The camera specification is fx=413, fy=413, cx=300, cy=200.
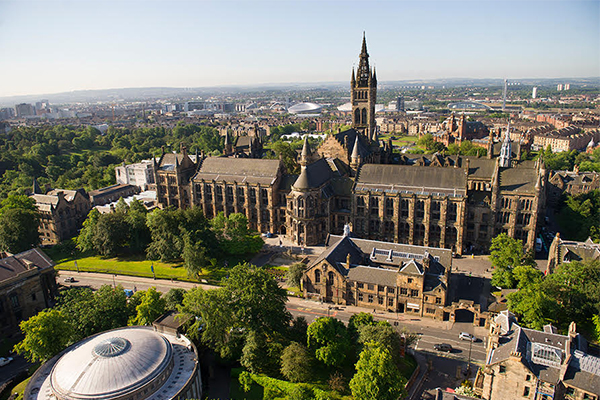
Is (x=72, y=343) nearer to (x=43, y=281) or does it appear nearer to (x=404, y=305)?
(x=43, y=281)

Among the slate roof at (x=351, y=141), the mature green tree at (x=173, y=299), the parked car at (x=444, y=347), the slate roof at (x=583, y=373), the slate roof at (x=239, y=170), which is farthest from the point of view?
the slate roof at (x=351, y=141)

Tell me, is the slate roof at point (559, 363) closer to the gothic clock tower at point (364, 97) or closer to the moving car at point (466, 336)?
the moving car at point (466, 336)

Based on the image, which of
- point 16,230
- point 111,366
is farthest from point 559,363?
point 16,230

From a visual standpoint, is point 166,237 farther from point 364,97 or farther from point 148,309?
point 364,97

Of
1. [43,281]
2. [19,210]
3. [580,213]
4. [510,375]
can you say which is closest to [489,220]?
[580,213]

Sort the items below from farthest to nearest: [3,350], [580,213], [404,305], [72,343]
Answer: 1. [580,213]
2. [404,305]
3. [3,350]
4. [72,343]

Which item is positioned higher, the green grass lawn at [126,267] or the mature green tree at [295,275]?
the mature green tree at [295,275]

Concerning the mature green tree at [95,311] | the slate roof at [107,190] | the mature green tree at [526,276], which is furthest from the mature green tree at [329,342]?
the slate roof at [107,190]
